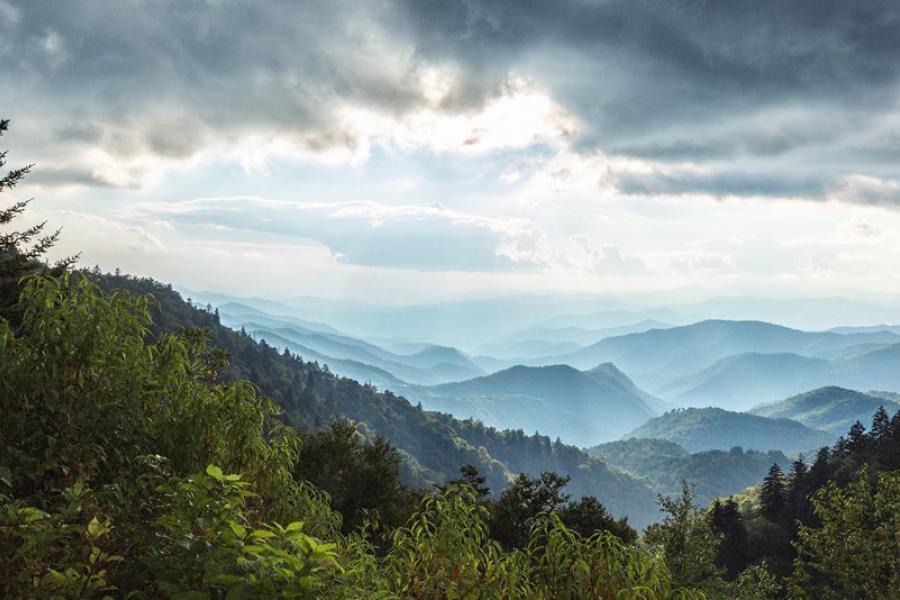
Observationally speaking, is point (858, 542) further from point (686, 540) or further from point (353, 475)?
point (353, 475)

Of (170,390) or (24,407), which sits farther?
(170,390)

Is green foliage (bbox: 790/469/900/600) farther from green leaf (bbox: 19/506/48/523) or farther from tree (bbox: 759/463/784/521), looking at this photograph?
tree (bbox: 759/463/784/521)

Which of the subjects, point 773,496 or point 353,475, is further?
point 773,496

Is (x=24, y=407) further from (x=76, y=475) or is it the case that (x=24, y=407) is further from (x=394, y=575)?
(x=394, y=575)

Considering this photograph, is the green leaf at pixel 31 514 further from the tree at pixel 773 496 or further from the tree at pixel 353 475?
the tree at pixel 773 496

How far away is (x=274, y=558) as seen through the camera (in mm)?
3334

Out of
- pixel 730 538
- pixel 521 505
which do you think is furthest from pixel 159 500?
pixel 730 538

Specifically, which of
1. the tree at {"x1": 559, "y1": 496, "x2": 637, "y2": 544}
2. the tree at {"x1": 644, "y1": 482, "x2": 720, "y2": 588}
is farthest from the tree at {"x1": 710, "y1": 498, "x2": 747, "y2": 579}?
the tree at {"x1": 559, "y1": 496, "x2": 637, "y2": 544}

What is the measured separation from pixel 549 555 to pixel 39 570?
437cm

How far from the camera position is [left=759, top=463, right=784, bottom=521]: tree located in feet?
289

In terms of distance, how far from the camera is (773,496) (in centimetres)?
9038

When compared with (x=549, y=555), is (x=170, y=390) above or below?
above

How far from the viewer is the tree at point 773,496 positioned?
88.0 meters

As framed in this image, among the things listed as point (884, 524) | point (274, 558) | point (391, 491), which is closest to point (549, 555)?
point (274, 558)
